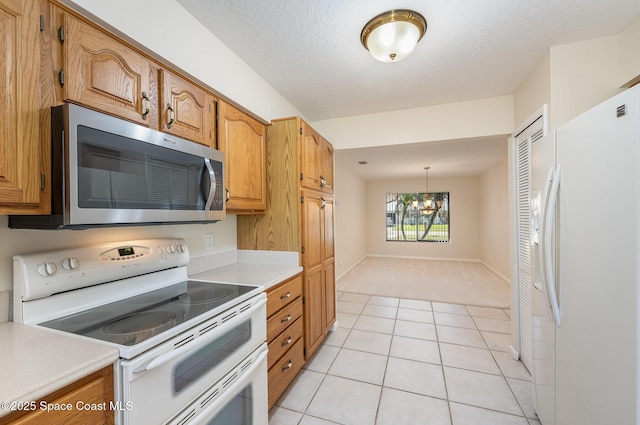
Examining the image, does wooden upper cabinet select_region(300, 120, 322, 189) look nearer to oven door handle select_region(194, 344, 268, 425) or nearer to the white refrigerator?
oven door handle select_region(194, 344, 268, 425)

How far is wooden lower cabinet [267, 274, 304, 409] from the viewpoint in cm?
167

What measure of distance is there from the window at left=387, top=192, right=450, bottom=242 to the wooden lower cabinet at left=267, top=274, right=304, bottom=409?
605 centimetres

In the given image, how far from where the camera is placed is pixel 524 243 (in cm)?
223

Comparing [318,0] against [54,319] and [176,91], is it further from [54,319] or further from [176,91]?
[54,319]

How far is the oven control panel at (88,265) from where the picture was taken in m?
1.00

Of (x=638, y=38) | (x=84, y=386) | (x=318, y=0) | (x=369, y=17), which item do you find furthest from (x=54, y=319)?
(x=638, y=38)

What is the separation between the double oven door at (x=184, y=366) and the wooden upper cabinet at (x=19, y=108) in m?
0.62

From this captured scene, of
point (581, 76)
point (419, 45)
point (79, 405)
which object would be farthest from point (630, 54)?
point (79, 405)

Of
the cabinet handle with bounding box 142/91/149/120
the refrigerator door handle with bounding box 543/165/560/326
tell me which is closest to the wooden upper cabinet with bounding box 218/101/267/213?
the cabinet handle with bounding box 142/91/149/120

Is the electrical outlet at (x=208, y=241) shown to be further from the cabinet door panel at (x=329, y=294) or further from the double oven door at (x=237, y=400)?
the cabinet door panel at (x=329, y=294)

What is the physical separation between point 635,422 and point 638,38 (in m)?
1.96

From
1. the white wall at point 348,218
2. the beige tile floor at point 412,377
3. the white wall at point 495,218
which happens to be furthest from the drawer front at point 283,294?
the white wall at point 495,218

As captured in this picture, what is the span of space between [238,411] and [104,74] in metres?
1.60

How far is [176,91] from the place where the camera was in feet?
4.48
